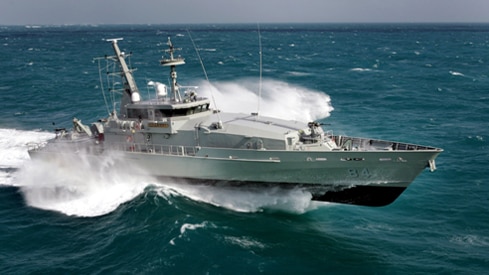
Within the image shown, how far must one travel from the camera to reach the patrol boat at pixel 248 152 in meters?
18.4

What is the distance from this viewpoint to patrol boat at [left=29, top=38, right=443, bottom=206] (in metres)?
18.4

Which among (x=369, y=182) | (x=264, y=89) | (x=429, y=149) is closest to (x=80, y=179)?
(x=369, y=182)

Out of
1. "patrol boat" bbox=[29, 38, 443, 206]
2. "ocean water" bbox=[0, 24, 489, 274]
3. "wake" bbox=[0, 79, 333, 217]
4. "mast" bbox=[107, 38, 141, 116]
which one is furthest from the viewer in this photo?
"mast" bbox=[107, 38, 141, 116]

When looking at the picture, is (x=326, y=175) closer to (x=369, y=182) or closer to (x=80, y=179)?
(x=369, y=182)

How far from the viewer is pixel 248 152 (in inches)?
757

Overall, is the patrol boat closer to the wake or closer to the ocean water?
the wake

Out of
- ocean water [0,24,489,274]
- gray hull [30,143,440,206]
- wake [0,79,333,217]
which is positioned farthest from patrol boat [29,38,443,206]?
ocean water [0,24,489,274]

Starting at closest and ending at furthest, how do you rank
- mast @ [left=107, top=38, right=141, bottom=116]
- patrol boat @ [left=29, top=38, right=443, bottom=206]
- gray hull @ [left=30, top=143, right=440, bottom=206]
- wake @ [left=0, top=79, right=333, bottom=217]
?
gray hull @ [left=30, top=143, right=440, bottom=206] → patrol boat @ [left=29, top=38, right=443, bottom=206] → wake @ [left=0, top=79, right=333, bottom=217] → mast @ [left=107, top=38, right=141, bottom=116]

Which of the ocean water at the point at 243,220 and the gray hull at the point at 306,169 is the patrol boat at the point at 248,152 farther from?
the ocean water at the point at 243,220

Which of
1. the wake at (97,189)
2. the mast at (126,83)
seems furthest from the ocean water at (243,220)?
the mast at (126,83)

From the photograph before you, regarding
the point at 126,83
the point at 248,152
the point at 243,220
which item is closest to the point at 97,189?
the point at 126,83

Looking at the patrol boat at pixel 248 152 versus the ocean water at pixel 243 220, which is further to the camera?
the patrol boat at pixel 248 152

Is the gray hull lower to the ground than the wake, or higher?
higher

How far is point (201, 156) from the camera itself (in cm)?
2019
